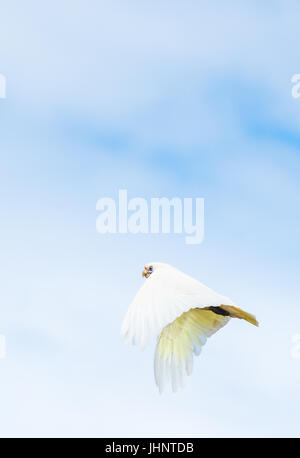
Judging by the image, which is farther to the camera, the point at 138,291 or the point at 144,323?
the point at 138,291

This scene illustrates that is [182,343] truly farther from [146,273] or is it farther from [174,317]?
[174,317]

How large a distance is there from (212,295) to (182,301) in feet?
2.28

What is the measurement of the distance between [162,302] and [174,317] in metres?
0.30

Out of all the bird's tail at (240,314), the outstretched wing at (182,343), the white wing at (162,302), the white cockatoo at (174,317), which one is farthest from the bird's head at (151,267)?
the bird's tail at (240,314)

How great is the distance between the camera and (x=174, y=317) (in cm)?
893

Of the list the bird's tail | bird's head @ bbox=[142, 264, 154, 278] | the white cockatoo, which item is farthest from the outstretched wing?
bird's head @ bbox=[142, 264, 154, 278]

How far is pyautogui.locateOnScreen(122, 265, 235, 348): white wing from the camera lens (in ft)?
27.4

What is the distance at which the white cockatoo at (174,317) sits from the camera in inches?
336

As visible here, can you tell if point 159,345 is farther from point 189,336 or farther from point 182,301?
point 182,301

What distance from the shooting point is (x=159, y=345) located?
10867 mm

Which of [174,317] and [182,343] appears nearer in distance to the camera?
[174,317]

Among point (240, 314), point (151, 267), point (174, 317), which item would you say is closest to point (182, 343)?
point (240, 314)

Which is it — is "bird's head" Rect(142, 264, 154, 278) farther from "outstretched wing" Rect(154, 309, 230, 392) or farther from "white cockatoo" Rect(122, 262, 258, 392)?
"outstretched wing" Rect(154, 309, 230, 392)
